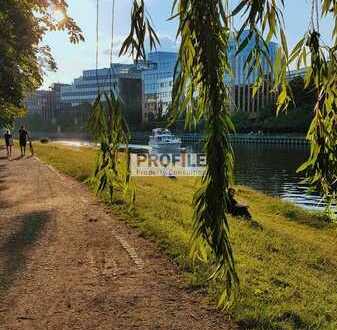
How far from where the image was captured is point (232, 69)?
2967mm

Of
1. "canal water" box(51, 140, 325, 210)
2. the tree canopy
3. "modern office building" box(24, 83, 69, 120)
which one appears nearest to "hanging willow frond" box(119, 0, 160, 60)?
the tree canopy

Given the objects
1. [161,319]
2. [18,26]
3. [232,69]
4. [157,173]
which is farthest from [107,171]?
[157,173]

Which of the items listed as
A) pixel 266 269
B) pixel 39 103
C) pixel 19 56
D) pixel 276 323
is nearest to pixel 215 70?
pixel 276 323

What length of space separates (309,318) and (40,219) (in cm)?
741

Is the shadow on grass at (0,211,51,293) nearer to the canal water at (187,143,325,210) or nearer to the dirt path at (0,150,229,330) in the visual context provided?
the dirt path at (0,150,229,330)

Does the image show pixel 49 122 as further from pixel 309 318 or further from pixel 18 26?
pixel 309 318

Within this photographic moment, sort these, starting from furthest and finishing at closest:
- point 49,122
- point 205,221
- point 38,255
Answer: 1. point 49,122
2. point 38,255
3. point 205,221

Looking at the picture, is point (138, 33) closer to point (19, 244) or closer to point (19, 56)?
point (19, 244)

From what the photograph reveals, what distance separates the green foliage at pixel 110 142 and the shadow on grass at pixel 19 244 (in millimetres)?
4137

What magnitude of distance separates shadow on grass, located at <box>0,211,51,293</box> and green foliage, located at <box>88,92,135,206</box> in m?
4.14

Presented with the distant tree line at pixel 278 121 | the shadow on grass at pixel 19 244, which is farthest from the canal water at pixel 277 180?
the distant tree line at pixel 278 121

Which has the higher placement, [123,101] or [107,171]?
[123,101]

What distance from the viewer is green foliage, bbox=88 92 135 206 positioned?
3.08 m

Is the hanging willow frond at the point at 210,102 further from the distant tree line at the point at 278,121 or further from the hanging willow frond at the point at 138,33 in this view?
the distant tree line at the point at 278,121
